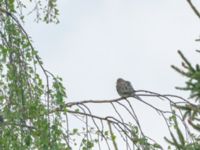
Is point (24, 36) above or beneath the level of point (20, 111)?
above

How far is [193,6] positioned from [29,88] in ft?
7.58

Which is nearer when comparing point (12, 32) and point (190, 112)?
point (190, 112)

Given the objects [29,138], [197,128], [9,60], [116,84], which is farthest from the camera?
[116,84]

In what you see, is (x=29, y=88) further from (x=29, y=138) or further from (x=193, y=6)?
(x=193, y=6)

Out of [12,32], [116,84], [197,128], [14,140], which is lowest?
[197,128]

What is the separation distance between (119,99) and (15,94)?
37.4 inches

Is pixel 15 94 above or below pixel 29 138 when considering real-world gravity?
above

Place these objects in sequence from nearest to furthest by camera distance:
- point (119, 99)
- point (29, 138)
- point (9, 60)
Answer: point (29, 138) → point (9, 60) → point (119, 99)

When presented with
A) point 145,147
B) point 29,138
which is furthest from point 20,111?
point 145,147

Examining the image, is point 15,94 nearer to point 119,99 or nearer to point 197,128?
point 119,99

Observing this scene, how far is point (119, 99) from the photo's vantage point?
6.51 meters

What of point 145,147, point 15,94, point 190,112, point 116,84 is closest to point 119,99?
point 145,147

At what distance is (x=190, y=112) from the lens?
4102 millimetres

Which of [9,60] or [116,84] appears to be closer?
[9,60]
